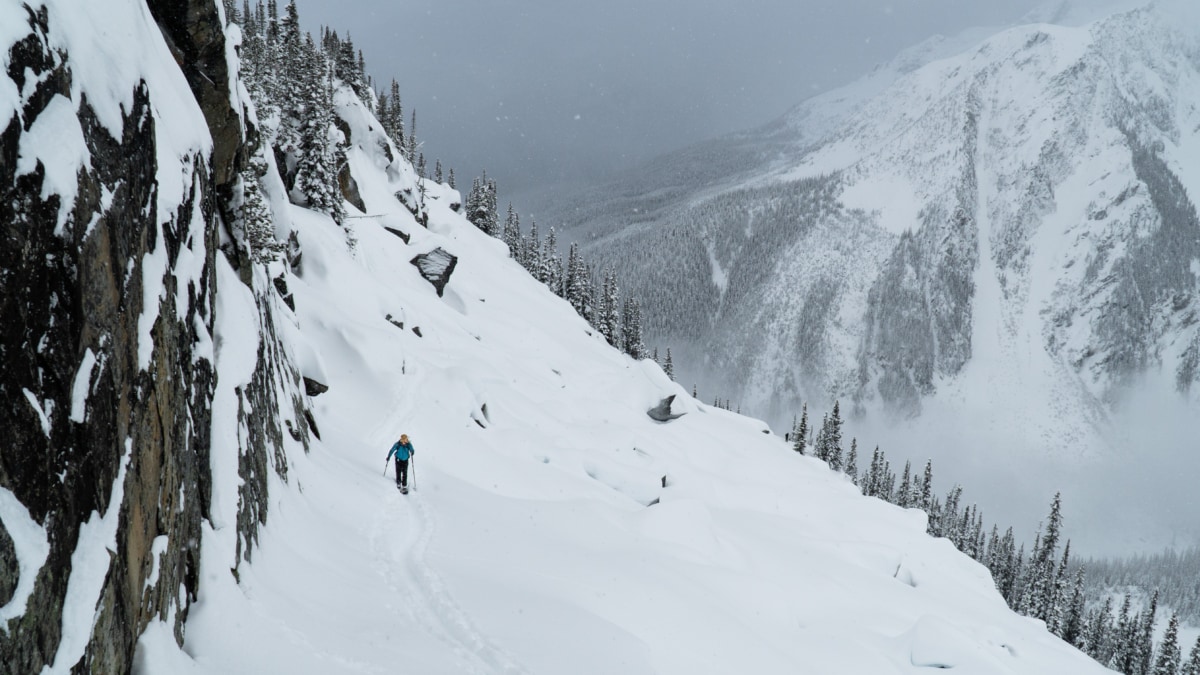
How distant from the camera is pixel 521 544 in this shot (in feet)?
47.5

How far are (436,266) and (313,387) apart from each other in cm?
2479

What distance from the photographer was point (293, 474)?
12680 mm

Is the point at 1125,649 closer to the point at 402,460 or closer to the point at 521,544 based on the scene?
the point at 521,544

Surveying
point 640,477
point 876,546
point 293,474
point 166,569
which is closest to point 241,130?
point 293,474

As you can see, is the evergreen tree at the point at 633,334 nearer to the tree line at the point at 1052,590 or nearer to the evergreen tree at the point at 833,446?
the tree line at the point at 1052,590

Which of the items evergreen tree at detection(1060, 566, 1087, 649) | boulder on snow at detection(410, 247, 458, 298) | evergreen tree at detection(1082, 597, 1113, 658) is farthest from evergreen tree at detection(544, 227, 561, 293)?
evergreen tree at detection(1082, 597, 1113, 658)

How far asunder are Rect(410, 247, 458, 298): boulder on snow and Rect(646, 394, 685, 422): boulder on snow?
55.8ft

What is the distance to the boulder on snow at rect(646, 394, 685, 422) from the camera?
4372 cm

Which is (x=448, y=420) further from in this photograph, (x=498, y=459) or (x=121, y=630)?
(x=121, y=630)

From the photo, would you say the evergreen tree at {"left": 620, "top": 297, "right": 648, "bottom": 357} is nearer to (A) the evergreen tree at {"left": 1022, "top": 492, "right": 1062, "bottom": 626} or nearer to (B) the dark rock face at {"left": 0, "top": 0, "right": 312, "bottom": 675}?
(A) the evergreen tree at {"left": 1022, "top": 492, "right": 1062, "bottom": 626}

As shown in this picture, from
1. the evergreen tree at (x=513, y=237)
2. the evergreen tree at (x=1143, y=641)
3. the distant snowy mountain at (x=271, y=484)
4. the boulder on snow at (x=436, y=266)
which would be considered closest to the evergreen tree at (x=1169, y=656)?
the evergreen tree at (x=1143, y=641)

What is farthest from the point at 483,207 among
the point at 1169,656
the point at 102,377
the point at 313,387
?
the point at 1169,656

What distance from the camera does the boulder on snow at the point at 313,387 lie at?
753 inches

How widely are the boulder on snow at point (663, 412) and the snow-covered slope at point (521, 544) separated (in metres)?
1.30
